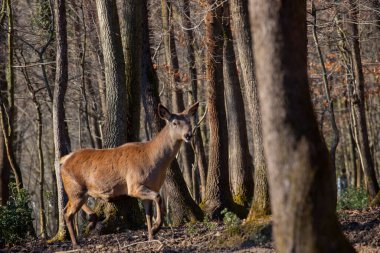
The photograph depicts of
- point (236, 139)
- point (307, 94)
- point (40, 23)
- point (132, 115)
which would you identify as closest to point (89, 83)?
point (40, 23)

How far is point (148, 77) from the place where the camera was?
17.1 meters

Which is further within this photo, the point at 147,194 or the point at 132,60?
the point at 132,60

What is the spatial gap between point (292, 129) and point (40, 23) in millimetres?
19362

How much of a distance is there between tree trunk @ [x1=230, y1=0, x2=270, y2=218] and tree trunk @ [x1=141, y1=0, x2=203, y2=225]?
2.58 m

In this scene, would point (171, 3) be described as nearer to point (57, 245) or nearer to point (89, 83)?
point (89, 83)

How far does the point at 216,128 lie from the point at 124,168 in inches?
197

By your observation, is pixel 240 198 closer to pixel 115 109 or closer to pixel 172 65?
pixel 115 109

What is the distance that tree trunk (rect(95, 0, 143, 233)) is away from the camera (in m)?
15.2

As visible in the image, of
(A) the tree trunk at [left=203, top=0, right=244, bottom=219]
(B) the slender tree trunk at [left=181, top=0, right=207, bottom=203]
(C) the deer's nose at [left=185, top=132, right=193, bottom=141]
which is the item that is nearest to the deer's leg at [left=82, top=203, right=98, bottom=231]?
(C) the deer's nose at [left=185, top=132, right=193, bottom=141]

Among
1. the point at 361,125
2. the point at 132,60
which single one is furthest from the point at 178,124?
the point at 361,125

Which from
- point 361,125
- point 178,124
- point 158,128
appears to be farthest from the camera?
point 361,125

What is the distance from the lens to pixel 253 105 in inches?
584

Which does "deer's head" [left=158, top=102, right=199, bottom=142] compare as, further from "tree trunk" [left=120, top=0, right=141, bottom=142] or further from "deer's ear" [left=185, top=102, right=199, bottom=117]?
"tree trunk" [left=120, top=0, right=141, bottom=142]

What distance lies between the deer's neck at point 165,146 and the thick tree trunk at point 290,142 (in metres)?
6.84
